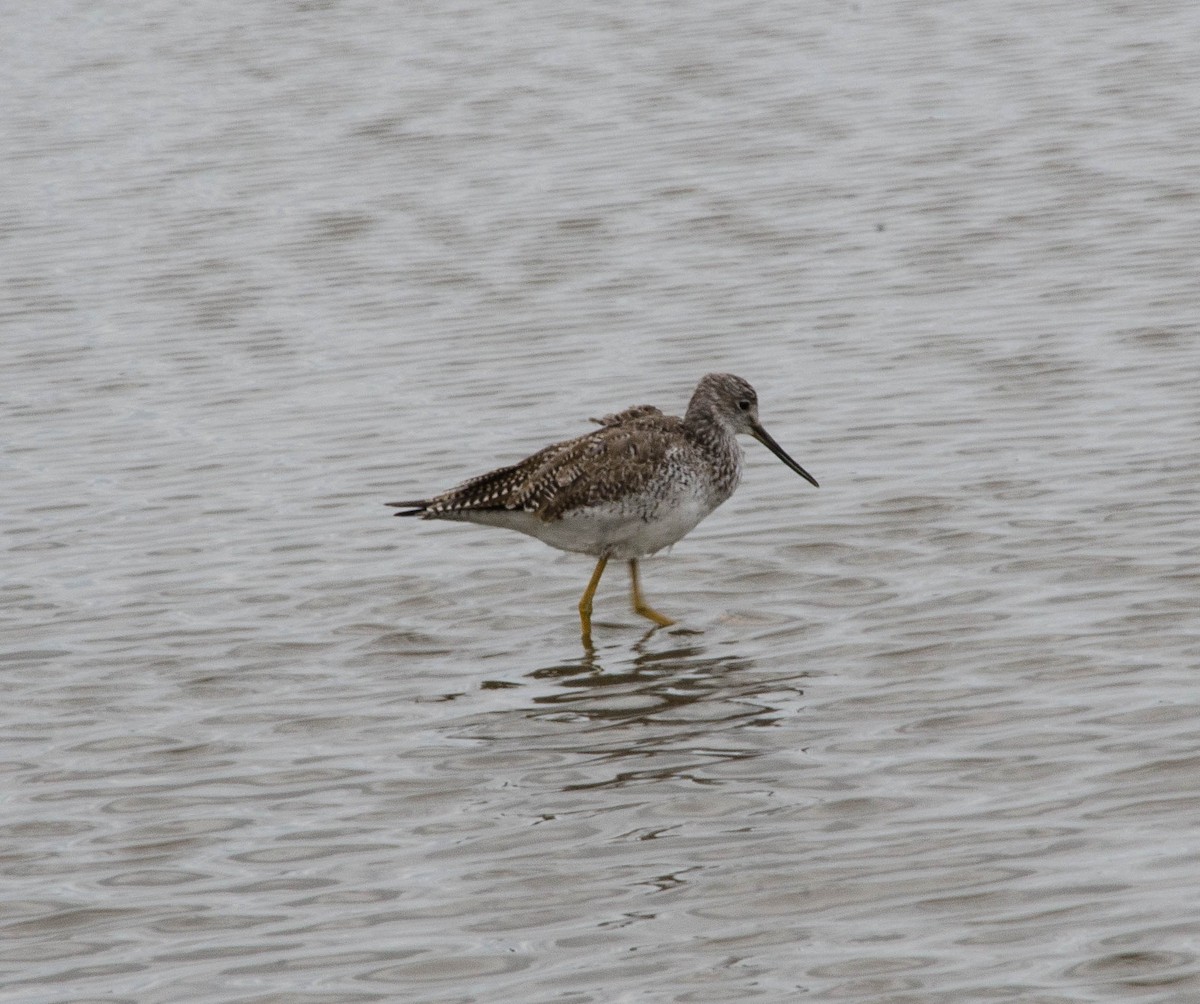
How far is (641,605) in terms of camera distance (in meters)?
10.4

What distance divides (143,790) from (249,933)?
1.54 metres

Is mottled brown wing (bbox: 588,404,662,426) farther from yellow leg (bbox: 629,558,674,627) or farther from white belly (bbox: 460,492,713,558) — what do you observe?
yellow leg (bbox: 629,558,674,627)

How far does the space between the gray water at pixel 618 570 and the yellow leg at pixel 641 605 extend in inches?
4.3

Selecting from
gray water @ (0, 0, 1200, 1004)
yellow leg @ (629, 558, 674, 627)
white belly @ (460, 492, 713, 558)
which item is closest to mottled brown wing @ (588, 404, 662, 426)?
white belly @ (460, 492, 713, 558)

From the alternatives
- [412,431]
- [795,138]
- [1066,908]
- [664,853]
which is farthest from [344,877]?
[795,138]

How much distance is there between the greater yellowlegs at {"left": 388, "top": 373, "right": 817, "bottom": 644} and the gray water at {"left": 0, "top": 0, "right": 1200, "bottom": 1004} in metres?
0.41

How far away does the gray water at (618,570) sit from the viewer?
6.90m

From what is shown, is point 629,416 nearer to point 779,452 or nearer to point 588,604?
point 779,452

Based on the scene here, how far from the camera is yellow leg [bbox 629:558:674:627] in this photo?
10.3 metres

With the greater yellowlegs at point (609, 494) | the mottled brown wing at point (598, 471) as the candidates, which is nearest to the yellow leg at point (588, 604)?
the greater yellowlegs at point (609, 494)

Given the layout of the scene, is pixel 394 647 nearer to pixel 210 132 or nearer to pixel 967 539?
pixel 967 539

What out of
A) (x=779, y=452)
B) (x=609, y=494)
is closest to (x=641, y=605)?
(x=609, y=494)

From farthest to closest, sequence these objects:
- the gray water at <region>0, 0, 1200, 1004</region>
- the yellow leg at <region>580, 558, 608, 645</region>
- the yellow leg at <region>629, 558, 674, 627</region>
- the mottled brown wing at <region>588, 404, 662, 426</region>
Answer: the mottled brown wing at <region>588, 404, 662, 426</region> → the yellow leg at <region>629, 558, 674, 627</region> → the yellow leg at <region>580, 558, 608, 645</region> → the gray water at <region>0, 0, 1200, 1004</region>

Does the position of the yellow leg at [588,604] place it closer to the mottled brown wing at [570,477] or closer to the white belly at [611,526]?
the white belly at [611,526]
